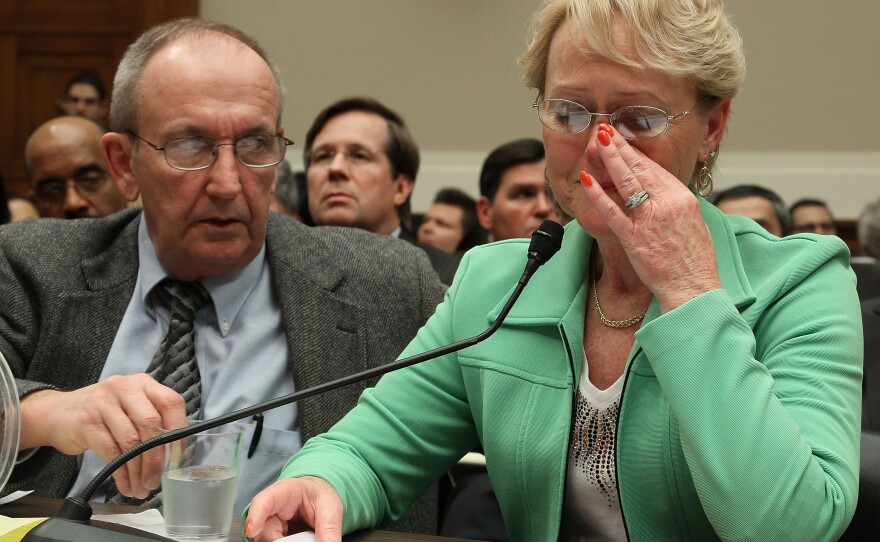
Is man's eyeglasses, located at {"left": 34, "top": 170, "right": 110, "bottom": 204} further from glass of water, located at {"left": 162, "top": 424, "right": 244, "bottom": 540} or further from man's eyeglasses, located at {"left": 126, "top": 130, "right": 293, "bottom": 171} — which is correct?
glass of water, located at {"left": 162, "top": 424, "right": 244, "bottom": 540}

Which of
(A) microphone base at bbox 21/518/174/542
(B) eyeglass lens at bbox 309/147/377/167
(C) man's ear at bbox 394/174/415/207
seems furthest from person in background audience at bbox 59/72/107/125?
(A) microphone base at bbox 21/518/174/542

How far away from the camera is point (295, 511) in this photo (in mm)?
1229

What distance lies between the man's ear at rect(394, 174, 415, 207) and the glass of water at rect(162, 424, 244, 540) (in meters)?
2.88

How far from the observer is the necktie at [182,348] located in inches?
70.9

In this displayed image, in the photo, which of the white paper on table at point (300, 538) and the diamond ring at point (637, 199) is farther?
the diamond ring at point (637, 199)

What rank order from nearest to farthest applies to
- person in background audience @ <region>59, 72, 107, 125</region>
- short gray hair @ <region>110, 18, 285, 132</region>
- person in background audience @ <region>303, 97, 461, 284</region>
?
1. short gray hair @ <region>110, 18, 285, 132</region>
2. person in background audience @ <region>303, 97, 461, 284</region>
3. person in background audience @ <region>59, 72, 107, 125</region>

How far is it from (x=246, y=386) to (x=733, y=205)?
9.74ft

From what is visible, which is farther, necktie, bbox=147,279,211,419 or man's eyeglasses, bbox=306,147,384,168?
man's eyeglasses, bbox=306,147,384,168

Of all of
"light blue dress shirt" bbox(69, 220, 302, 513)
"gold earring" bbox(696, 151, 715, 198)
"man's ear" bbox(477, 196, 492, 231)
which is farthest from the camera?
"man's ear" bbox(477, 196, 492, 231)

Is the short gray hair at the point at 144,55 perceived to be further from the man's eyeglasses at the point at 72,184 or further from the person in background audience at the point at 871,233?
the person in background audience at the point at 871,233

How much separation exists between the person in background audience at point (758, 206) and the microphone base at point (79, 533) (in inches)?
139

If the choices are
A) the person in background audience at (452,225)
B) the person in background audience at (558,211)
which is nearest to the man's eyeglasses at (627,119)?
the person in background audience at (558,211)

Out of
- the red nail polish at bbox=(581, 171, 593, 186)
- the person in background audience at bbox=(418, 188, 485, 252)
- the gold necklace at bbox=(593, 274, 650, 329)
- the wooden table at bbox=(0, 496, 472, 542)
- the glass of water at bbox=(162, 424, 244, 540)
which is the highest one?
the red nail polish at bbox=(581, 171, 593, 186)

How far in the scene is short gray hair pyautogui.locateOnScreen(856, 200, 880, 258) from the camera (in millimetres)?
4163
